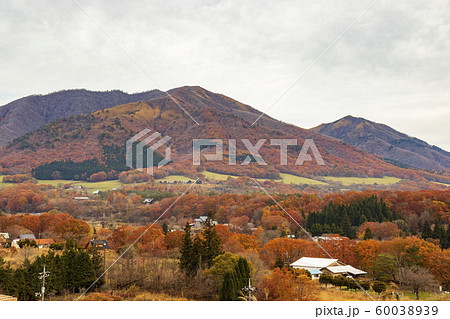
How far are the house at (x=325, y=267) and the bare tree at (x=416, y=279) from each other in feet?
12.9

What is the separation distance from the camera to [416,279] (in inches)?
1138

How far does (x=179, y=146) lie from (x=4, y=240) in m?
91.2

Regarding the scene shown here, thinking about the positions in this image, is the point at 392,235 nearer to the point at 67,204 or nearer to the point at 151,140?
the point at 67,204

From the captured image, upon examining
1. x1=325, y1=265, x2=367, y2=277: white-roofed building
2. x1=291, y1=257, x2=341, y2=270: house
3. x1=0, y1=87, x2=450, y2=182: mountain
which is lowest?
x1=325, y1=265, x2=367, y2=277: white-roofed building

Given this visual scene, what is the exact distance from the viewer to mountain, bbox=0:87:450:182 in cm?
10906

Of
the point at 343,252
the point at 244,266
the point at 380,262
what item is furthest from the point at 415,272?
the point at 244,266

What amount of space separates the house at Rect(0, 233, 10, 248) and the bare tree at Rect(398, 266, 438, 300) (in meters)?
38.8

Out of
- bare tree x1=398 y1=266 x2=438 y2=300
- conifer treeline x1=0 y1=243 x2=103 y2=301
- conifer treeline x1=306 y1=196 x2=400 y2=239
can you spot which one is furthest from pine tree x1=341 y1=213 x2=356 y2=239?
conifer treeline x1=0 y1=243 x2=103 y2=301

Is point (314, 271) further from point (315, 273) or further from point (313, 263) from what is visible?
point (313, 263)

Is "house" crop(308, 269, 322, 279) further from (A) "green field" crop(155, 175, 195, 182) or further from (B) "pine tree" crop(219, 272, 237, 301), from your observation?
(A) "green field" crop(155, 175, 195, 182)

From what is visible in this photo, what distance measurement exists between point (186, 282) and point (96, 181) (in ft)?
302

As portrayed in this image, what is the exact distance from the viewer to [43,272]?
23.1 metres

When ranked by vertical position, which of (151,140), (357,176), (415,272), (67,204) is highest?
(151,140)

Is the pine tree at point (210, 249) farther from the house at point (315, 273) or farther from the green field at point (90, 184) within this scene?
the green field at point (90, 184)
